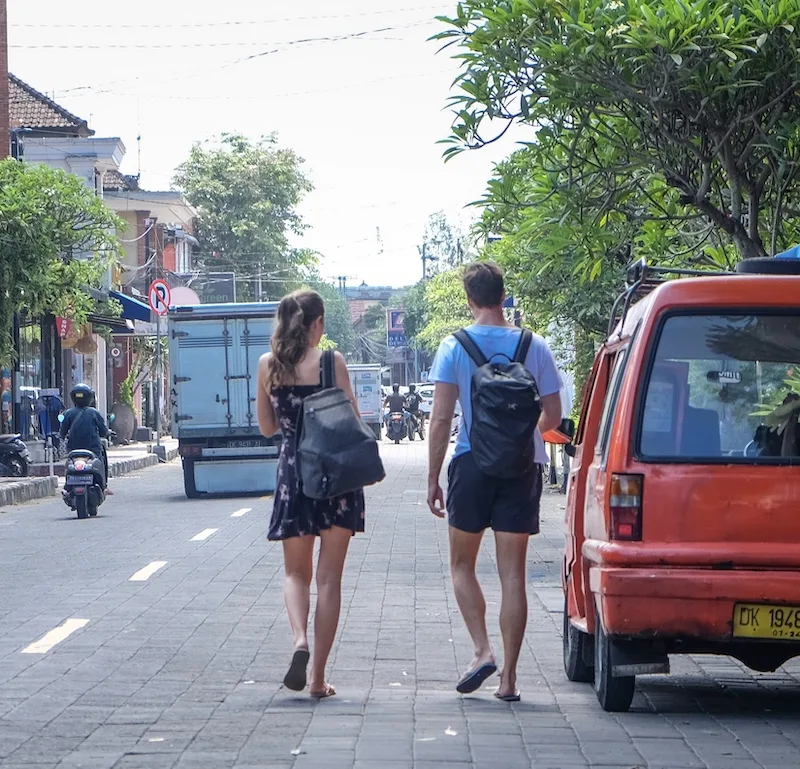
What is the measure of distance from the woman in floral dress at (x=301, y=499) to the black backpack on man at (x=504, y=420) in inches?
25.0

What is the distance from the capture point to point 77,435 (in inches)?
830

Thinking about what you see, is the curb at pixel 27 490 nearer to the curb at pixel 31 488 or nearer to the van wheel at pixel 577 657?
the curb at pixel 31 488

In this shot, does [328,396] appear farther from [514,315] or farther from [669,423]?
[514,315]

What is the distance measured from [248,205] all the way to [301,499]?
68297mm

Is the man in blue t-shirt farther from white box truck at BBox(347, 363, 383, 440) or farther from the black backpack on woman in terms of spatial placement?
white box truck at BBox(347, 363, 383, 440)

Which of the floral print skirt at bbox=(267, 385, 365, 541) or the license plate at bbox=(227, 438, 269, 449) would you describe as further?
the license plate at bbox=(227, 438, 269, 449)

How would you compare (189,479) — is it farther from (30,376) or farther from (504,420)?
(504,420)

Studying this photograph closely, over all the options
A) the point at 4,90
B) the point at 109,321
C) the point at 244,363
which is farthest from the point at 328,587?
the point at 109,321

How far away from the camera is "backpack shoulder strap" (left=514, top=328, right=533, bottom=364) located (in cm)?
718

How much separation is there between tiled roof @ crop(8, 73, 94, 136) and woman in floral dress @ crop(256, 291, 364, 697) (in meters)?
36.3

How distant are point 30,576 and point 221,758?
7680mm

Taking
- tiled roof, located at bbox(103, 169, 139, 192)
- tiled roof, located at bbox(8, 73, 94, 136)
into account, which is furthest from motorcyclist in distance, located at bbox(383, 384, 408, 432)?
tiled roof, located at bbox(8, 73, 94, 136)

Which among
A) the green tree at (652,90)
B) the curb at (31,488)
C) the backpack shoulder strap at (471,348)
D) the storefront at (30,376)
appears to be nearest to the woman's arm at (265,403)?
the backpack shoulder strap at (471,348)

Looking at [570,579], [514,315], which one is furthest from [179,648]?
[514,315]
